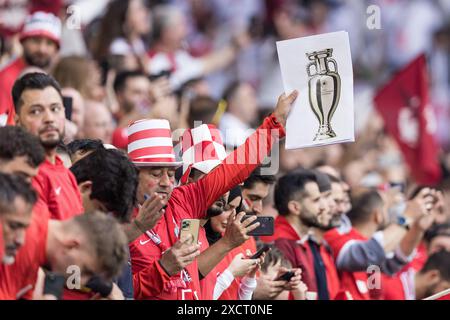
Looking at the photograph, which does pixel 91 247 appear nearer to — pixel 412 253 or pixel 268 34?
pixel 412 253

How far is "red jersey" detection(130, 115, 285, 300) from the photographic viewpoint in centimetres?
719

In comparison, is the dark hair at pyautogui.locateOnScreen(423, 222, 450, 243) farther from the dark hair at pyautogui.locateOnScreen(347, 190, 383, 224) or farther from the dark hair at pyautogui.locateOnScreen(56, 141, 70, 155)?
the dark hair at pyautogui.locateOnScreen(56, 141, 70, 155)

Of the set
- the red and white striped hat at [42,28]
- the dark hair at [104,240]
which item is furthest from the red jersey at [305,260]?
the dark hair at [104,240]

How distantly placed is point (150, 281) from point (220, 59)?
808cm

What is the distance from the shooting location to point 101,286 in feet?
21.4

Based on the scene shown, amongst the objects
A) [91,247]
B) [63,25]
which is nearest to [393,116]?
[63,25]

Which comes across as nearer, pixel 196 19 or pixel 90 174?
pixel 90 174

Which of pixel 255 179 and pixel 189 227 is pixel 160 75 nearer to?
pixel 255 179

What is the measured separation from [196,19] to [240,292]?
25.2 feet

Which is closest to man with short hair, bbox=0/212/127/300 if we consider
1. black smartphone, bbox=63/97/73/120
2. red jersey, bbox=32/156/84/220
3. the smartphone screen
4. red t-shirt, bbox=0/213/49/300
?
red t-shirt, bbox=0/213/49/300

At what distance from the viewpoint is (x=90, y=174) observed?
7066 mm

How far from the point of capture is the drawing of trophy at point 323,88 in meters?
7.65

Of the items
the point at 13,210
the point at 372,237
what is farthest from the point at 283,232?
the point at 13,210

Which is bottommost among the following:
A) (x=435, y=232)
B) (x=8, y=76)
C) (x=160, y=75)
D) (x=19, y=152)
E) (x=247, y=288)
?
(x=247, y=288)
